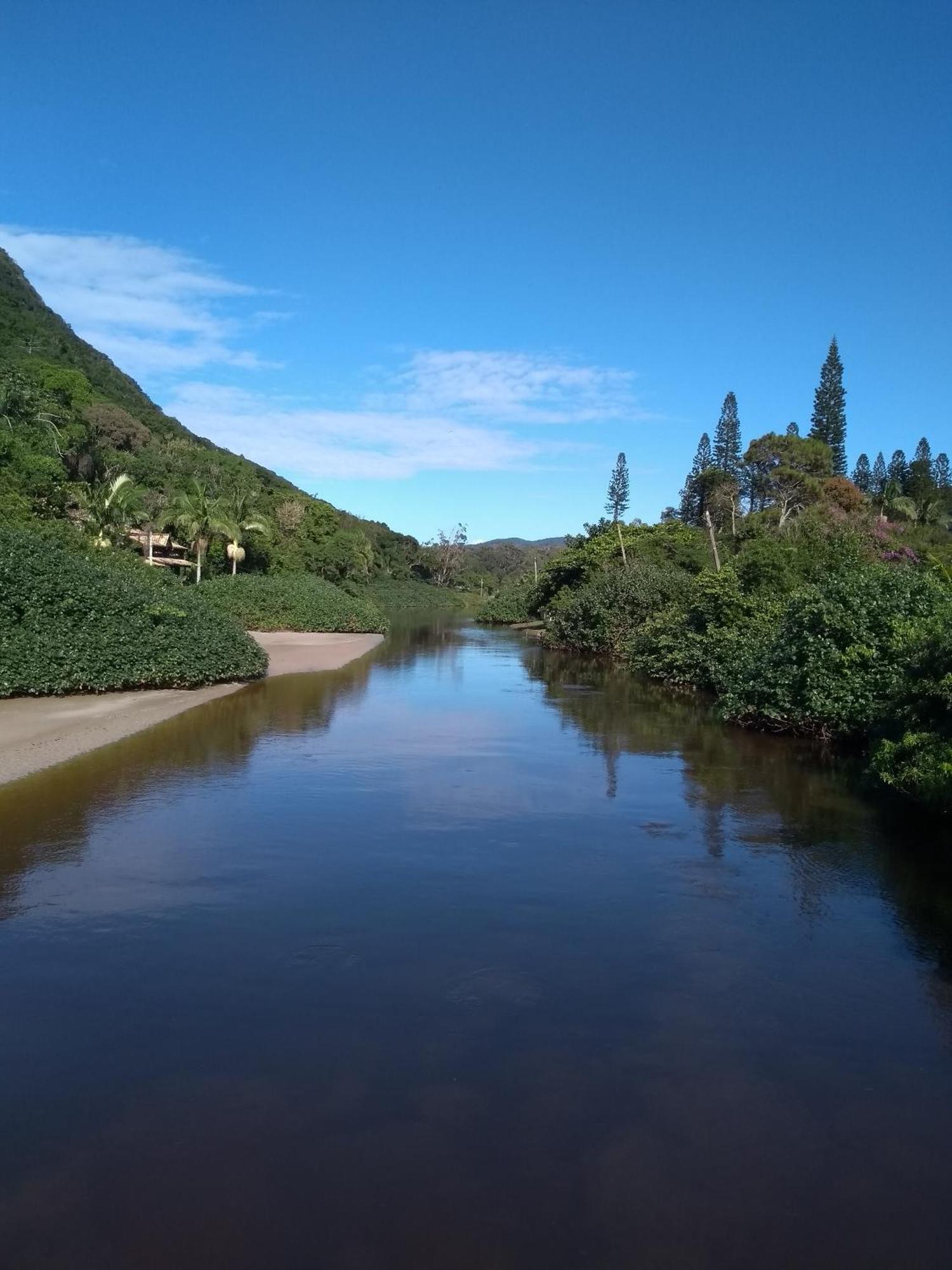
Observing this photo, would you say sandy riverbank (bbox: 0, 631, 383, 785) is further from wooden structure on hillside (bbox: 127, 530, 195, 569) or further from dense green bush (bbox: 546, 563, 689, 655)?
wooden structure on hillside (bbox: 127, 530, 195, 569)

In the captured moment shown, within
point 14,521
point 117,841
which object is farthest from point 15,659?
point 117,841

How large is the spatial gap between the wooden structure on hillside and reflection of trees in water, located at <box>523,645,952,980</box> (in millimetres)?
25298

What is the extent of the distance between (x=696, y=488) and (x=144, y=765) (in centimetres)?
5798

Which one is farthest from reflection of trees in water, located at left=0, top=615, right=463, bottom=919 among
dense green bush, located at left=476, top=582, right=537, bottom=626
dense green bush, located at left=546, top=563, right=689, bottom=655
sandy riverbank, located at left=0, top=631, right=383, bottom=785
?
dense green bush, located at left=476, top=582, right=537, bottom=626

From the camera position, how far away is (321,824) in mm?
10336

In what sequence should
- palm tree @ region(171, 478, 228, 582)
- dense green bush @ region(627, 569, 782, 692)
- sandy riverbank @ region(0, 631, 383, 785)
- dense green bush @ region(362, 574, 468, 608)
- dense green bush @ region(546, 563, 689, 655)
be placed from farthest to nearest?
dense green bush @ region(362, 574, 468, 608) < palm tree @ region(171, 478, 228, 582) < dense green bush @ region(546, 563, 689, 655) < dense green bush @ region(627, 569, 782, 692) < sandy riverbank @ region(0, 631, 383, 785)

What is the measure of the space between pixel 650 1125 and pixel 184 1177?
229cm

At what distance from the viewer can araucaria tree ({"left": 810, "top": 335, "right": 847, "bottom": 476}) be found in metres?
59.1

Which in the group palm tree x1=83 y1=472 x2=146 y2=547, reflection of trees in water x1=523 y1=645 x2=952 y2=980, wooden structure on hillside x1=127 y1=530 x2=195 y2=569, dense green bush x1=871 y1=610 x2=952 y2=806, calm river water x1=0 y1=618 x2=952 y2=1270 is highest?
palm tree x1=83 y1=472 x2=146 y2=547

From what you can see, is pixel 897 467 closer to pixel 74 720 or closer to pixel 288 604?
pixel 288 604

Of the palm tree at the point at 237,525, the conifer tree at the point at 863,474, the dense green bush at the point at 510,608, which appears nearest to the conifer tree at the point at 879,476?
the conifer tree at the point at 863,474

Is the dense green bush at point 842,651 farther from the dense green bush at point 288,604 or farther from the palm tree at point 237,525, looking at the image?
the palm tree at point 237,525

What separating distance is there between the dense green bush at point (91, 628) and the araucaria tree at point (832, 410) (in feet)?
157

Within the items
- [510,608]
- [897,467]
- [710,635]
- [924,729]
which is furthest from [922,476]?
[924,729]
